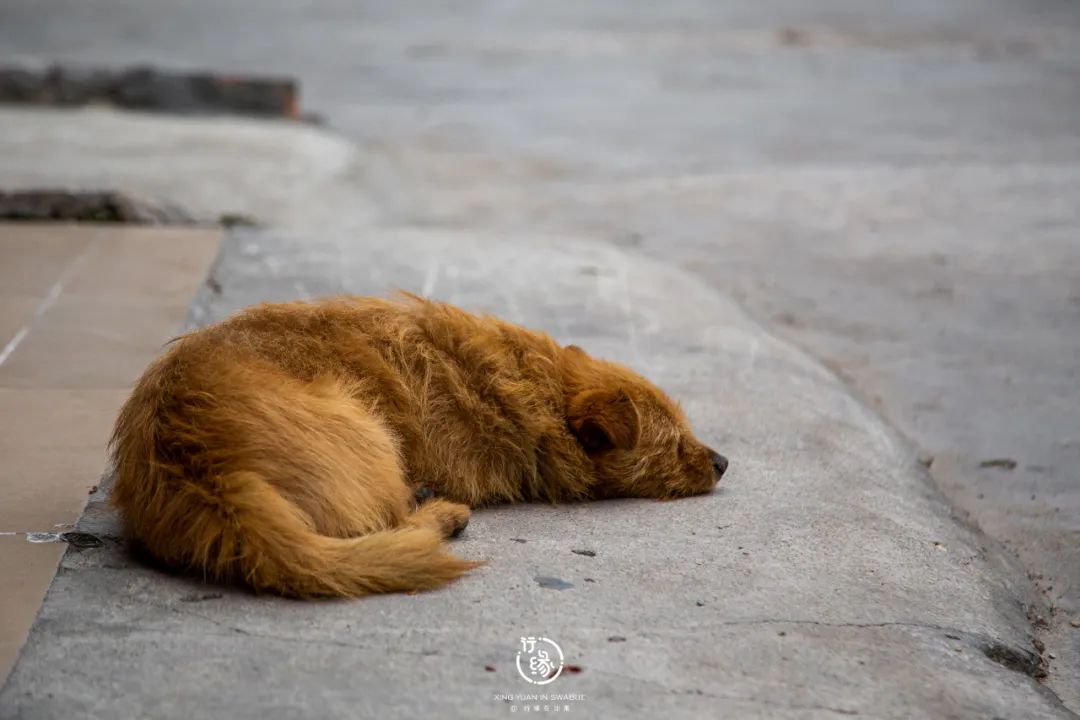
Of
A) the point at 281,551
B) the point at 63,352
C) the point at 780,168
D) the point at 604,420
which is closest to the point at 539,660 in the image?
the point at 281,551

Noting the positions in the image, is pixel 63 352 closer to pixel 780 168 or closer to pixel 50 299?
pixel 50 299

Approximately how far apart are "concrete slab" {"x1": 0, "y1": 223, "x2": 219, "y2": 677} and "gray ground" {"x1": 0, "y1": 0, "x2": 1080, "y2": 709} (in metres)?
0.86

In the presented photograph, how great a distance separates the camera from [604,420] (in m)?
4.84

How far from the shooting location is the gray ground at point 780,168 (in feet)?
21.8

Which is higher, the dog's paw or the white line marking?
the dog's paw

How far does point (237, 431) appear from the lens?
386 cm

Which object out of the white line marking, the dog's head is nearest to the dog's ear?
the dog's head

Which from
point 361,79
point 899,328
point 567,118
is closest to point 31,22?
point 361,79

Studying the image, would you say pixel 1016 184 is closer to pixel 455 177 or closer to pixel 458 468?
pixel 455 177

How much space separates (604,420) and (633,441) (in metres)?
0.15

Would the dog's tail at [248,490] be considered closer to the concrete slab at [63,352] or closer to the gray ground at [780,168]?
the concrete slab at [63,352]

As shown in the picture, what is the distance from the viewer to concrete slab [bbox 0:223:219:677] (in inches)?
163

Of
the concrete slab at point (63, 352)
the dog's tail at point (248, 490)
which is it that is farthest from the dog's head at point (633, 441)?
the concrete slab at point (63, 352)

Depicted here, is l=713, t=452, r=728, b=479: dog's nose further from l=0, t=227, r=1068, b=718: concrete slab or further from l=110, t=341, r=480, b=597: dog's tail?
l=110, t=341, r=480, b=597: dog's tail
